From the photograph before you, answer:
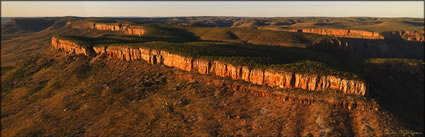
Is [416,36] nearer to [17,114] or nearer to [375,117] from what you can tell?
[375,117]

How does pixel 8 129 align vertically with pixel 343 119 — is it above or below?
below

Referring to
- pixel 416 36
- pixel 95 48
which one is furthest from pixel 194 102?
pixel 416 36

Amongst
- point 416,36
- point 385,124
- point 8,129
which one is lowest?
point 8,129

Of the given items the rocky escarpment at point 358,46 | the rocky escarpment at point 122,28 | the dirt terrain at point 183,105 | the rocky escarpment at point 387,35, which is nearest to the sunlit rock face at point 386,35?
the rocky escarpment at point 387,35

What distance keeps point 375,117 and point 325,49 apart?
211 feet

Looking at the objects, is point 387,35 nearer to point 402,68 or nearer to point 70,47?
point 402,68

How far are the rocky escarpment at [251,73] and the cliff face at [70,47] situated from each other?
61.9ft

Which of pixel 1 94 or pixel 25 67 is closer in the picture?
pixel 1 94

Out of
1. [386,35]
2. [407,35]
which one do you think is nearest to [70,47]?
[386,35]

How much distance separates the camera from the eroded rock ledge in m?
44.8

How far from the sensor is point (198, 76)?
59219 mm

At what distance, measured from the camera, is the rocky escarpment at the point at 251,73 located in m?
44.8

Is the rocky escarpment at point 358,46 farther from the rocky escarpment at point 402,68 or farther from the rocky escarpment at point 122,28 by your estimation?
the rocky escarpment at point 122,28

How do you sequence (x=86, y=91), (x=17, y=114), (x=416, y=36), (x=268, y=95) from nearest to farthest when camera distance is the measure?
(x=268, y=95)
(x=17, y=114)
(x=86, y=91)
(x=416, y=36)
